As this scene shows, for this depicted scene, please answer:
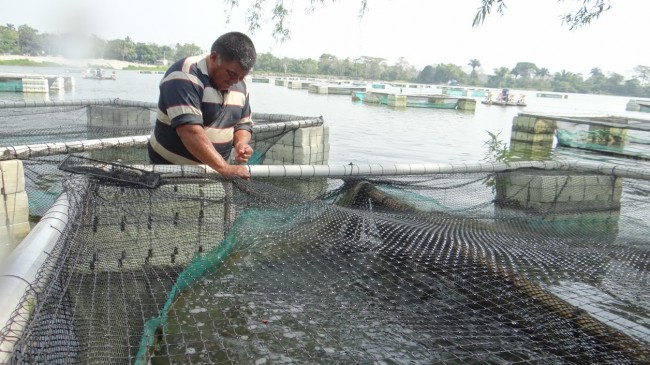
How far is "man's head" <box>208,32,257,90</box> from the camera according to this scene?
3076mm

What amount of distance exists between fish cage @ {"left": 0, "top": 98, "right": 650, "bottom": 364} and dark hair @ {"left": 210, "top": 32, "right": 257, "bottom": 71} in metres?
0.79

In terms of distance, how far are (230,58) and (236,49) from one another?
0.07 meters

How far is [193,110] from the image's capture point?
120 inches

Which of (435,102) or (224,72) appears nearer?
(224,72)

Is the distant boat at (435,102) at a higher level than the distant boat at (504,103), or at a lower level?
lower

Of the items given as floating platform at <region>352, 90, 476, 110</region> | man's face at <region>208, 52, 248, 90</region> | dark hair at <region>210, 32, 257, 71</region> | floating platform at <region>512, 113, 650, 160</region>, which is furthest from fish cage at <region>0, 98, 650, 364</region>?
floating platform at <region>352, 90, 476, 110</region>

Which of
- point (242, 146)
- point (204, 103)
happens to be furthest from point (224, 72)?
point (242, 146)

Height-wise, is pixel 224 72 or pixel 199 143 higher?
pixel 224 72

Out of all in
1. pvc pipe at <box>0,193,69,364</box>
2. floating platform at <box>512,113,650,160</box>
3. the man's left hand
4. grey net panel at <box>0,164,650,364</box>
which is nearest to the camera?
pvc pipe at <box>0,193,69,364</box>

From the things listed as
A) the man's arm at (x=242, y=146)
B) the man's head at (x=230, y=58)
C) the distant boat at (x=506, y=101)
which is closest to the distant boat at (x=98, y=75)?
the distant boat at (x=506, y=101)

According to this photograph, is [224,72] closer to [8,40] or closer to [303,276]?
[303,276]

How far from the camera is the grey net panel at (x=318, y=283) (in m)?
2.57

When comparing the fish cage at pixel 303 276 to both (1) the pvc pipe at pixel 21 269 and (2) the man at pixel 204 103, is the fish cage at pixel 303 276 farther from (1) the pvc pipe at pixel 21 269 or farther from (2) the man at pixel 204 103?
(2) the man at pixel 204 103

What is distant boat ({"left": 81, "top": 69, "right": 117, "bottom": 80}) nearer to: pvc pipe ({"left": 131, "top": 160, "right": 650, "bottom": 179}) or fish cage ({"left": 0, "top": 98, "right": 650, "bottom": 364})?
fish cage ({"left": 0, "top": 98, "right": 650, "bottom": 364})
